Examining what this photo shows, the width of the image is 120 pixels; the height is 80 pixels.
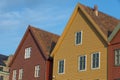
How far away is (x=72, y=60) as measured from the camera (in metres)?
49.4

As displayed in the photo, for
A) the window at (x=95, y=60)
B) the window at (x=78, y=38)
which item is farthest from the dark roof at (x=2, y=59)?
the window at (x=95, y=60)

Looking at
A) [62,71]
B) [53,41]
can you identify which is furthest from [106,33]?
[53,41]

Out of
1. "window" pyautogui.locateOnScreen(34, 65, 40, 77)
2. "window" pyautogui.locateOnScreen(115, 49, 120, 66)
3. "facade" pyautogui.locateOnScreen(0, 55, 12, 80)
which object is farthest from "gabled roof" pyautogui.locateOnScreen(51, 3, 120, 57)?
"facade" pyautogui.locateOnScreen(0, 55, 12, 80)

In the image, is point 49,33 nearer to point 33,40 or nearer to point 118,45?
point 33,40

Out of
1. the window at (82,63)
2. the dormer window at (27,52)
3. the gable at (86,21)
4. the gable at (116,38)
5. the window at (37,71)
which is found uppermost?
the gable at (86,21)

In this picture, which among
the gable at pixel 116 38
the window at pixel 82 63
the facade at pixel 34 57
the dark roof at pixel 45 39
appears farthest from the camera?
the dark roof at pixel 45 39

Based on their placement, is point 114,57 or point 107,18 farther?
point 107,18

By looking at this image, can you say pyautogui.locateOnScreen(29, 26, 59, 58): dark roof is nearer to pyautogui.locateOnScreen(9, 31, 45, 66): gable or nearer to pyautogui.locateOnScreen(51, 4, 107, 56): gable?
pyautogui.locateOnScreen(9, 31, 45, 66): gable

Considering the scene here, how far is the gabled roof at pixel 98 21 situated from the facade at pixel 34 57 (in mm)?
2556

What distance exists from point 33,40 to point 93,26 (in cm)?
1439

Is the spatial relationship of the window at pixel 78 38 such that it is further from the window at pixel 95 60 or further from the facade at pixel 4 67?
the facade at pixel 4 67

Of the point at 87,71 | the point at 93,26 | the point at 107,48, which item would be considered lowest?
the point at 87,71

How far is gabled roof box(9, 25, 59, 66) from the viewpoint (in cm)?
5499

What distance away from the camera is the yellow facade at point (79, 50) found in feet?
147
